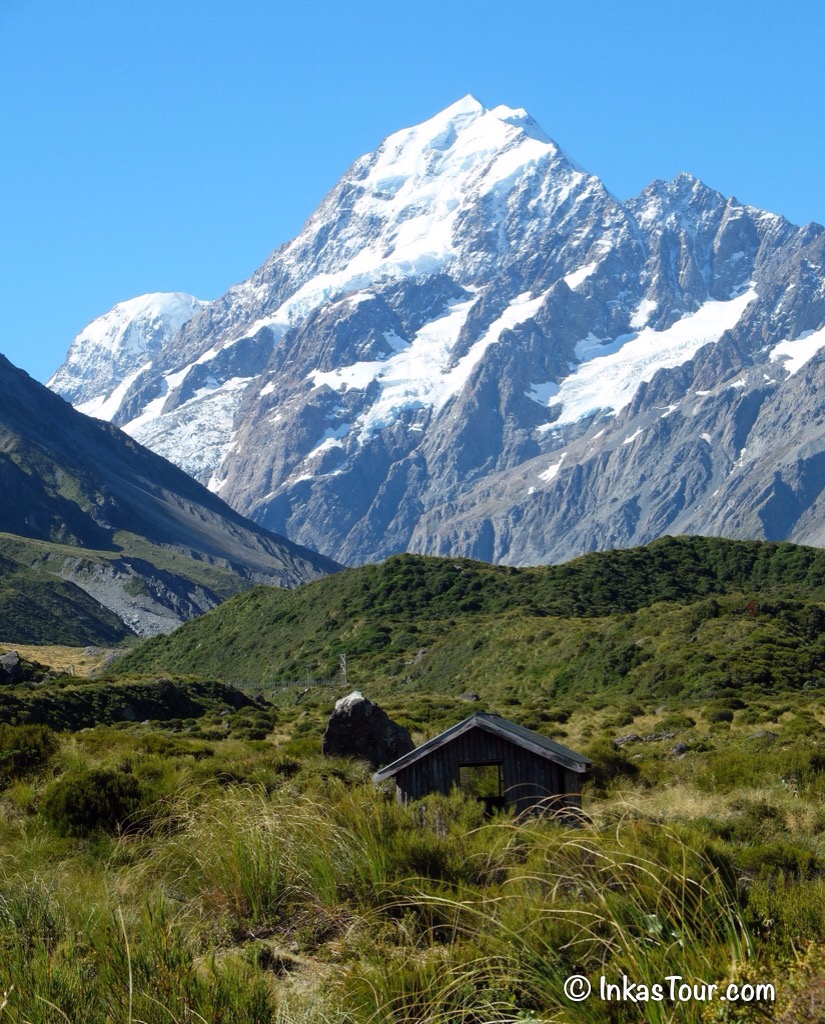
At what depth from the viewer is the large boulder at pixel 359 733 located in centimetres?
3192

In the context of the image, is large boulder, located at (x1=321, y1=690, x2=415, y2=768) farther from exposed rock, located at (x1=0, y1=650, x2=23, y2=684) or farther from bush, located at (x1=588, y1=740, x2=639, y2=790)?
exposed rock, located at (x1=0, y1=650, x2=23, y2=684)

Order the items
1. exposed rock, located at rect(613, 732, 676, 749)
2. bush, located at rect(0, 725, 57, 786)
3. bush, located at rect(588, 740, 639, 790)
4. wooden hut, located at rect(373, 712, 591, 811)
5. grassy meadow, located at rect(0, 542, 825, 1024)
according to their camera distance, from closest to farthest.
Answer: grassy meadow, located at rect(0, 542, 825, 1024) < bush, located at rect(0, 725, 57, 786) < wooden hut, located at rect(373, 712, 591, 811) < bush, located at rect(588, 740, 639, 790) < exposed rock, located at rect(613, 732, 676, 749)

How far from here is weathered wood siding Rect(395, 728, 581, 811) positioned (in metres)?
20.3

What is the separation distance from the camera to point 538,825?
10984 mm

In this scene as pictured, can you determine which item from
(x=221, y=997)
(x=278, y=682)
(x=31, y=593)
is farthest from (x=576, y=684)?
(x=31, y=593)

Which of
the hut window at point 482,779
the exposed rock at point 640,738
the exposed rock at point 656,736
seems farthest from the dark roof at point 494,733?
the exposed rock at point 656,736

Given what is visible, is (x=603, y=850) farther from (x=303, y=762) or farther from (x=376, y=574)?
(x=376, y=574)

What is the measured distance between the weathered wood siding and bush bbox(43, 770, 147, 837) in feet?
22.1

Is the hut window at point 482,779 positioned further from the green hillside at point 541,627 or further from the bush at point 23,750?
the green hillside at point 541,627

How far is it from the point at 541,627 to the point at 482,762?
2364 inches

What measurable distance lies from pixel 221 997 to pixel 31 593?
7092 inches

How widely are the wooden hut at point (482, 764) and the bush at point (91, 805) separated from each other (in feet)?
21.1

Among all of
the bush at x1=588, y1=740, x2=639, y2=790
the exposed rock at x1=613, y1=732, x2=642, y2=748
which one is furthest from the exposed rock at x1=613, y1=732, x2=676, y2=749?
the bush at x1=588, y1=740, x2=639, y2=790

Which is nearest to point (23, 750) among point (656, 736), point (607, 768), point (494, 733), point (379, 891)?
point (494, 733)
